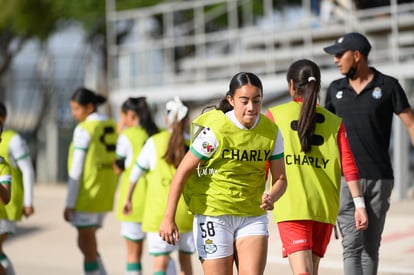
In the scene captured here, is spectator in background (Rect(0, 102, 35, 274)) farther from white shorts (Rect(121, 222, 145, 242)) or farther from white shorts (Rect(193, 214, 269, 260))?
white shorts (Rect(193, 214, 269, 260))

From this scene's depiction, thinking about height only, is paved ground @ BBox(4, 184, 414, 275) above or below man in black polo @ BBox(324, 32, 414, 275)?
below

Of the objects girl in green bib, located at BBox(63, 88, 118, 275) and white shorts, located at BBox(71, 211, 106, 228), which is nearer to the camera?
girl in green bib, located at BBox(63, 88, 118, 275)

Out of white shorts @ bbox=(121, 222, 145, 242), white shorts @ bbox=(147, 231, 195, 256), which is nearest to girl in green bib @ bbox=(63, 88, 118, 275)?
white shorts @ bbox=(121, 222, 145, 242)

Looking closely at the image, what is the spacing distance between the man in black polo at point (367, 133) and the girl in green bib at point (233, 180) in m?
1.20

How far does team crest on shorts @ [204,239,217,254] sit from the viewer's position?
18.6ft

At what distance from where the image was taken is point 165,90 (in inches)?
752

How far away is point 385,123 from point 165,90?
12449mm

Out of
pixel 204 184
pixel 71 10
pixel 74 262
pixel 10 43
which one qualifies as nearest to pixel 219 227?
pixel 204 184

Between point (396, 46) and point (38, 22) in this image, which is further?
point (38, 22)

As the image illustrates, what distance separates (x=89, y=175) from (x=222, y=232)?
3.43m

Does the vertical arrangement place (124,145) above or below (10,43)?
below

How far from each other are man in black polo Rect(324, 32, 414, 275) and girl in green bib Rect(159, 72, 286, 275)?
120 centimetres

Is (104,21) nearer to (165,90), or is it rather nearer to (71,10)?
(71,10)

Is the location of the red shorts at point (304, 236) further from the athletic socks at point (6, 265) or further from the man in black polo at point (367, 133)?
the athletic socks at point (6, 265)
